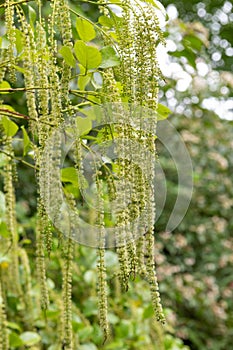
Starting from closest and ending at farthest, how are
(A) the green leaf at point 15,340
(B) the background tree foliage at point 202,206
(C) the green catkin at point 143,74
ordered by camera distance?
(C) the green catkin at point 143,74 < (A) the green leaf at point 15,340 < (B) the background tree foliage at point 202,206

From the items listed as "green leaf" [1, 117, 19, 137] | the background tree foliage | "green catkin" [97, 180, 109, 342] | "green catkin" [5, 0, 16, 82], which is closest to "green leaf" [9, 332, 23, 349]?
"green leaf" [1, 117, 19, 137]

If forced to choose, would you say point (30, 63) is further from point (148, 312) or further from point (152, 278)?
point (148, 312)

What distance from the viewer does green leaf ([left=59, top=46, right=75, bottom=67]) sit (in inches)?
25.9

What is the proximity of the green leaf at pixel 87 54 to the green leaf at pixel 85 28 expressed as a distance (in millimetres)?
27

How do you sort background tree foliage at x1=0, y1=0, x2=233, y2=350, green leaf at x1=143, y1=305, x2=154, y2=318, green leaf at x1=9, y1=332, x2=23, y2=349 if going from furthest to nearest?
background tree foliage at x1=0, y1=0, x2=233, y2=350, green leaf at x1=143, y1=305, x2=154, y2=318, green leaf at x1=9, y1=332, x2=23, y2=349

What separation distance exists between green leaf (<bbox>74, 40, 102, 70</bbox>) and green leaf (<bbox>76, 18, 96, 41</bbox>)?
1.1 inches

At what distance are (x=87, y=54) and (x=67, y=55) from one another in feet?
0.14

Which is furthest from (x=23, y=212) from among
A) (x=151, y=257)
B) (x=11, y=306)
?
(x=151, y=257)

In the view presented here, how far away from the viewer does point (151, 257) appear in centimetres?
65

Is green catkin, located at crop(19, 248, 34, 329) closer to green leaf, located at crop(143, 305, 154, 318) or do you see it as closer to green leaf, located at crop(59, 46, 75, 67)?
green leaf, located at crop(143, 305, 154, 318)

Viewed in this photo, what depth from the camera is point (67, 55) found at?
2.18ft

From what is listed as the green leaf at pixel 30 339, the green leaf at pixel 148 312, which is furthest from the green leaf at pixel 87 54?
the green leaf at pixel 148 312

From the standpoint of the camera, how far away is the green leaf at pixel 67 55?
0.66 metres

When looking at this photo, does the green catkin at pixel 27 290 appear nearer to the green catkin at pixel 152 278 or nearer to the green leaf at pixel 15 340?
the green leaf at pixel 15 340
